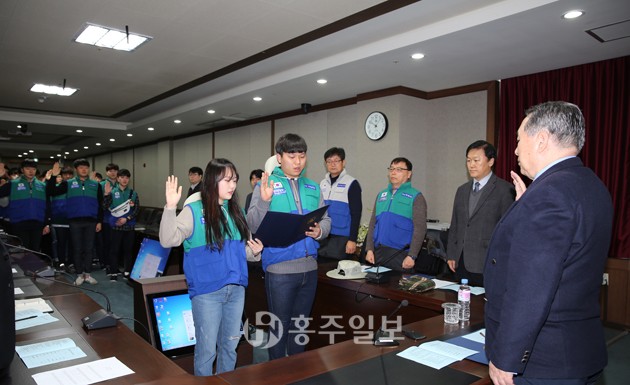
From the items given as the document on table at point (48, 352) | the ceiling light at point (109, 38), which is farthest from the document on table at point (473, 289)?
the ceiling light at point (109, 38)

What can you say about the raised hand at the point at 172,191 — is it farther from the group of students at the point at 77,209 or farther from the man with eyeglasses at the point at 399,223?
the group of students at the point at 77,209

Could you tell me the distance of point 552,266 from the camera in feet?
3.93

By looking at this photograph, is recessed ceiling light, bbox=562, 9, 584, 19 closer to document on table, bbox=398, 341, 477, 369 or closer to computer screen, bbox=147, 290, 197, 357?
document on table, bbox=398, 341, 477, 369

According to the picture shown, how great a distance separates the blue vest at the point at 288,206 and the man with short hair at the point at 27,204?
4.75 metres

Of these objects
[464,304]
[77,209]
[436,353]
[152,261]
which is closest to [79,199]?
[77,209]

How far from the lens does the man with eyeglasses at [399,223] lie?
134 inches

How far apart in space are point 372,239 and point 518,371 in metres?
2.41

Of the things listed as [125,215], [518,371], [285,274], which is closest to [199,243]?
[285,274]

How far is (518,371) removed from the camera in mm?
1248

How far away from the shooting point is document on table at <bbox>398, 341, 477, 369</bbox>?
1.53 meters

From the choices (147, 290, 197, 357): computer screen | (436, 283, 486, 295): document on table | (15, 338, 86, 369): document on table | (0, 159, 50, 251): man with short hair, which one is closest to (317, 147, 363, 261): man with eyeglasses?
(436, 283, 486, 295): document on table

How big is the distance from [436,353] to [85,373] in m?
1.23

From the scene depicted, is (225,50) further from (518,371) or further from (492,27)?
(518,371)

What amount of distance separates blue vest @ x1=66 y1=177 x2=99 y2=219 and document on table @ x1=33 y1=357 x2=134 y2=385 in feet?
16.0
